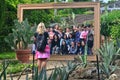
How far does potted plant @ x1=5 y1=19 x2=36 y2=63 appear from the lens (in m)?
17.1

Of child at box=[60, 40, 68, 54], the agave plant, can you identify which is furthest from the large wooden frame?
the agave plant

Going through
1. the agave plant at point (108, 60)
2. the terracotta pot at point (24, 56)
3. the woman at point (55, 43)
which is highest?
the agave plant at point (108, 60)

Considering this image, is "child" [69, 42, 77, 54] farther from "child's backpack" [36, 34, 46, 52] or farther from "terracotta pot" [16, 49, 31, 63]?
"child's backpack" [36, 34, 46, 52]

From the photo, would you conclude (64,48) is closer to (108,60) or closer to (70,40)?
(70,40)

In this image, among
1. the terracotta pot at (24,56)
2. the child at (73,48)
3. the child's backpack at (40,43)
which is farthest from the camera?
the child at (73,48)

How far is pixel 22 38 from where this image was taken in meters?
17.3

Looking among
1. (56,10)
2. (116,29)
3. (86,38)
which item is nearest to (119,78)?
(86,38)

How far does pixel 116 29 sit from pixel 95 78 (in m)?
11.1

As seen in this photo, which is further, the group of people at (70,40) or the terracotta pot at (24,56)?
the group of people at (70,40)

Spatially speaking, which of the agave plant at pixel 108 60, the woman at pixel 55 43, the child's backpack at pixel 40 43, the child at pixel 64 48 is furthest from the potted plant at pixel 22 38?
the agave plant at pixel 108 60

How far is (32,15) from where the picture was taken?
2230 centimetres

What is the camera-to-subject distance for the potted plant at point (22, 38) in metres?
17.1

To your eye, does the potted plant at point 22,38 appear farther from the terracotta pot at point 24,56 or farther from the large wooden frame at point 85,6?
the large wooden frame at point 85,6

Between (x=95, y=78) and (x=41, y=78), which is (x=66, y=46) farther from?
(x=41, y=78)
